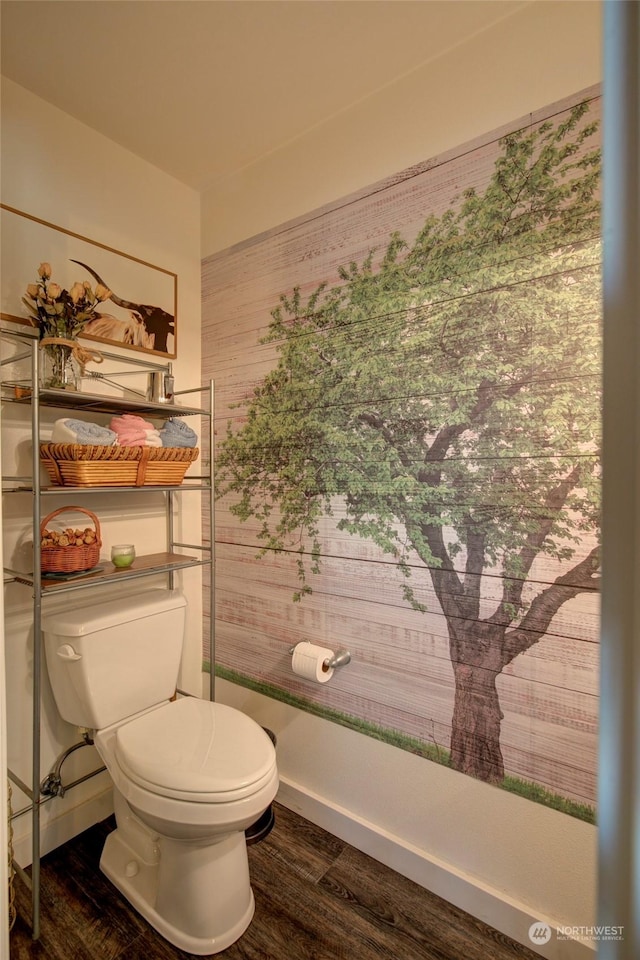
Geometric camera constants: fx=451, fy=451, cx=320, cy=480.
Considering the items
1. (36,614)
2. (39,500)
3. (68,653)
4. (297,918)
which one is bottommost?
(297,918)

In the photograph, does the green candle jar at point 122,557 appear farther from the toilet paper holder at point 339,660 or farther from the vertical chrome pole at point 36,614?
the toilet paper holder at point 339,660

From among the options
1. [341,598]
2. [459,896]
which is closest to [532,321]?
[341,598]

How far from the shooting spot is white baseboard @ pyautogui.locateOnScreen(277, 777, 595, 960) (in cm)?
122

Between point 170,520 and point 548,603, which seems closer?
point 548,603

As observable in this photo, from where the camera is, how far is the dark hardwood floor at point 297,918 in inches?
48.8

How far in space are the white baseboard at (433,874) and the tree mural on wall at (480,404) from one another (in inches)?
13.3

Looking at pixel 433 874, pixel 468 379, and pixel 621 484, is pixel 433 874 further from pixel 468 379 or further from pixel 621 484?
pixel 621 484

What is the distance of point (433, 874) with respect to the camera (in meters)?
1.41

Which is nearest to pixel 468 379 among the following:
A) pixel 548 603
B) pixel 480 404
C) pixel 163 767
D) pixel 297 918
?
pixel 480 404

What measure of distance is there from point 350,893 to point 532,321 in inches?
71.2

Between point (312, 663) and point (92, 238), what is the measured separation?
5.82ft

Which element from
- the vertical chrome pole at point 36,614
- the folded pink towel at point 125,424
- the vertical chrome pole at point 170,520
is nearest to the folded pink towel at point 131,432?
the folded pink towel at point 125,424

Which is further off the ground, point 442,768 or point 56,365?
point 56,365

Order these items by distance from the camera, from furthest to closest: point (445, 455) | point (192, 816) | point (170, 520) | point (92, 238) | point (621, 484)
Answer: point (170, 520), point (92, 238), point (445, 455), point (192, 816), point (621, 484)
